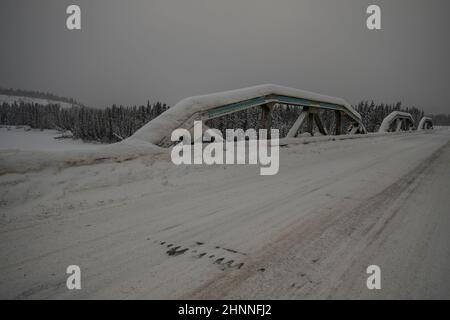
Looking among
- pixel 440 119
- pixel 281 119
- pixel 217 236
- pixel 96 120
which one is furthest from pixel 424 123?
pixel 440 119

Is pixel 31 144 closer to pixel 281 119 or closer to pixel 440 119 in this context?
pixel 281 119

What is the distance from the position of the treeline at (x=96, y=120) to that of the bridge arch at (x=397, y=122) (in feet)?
173

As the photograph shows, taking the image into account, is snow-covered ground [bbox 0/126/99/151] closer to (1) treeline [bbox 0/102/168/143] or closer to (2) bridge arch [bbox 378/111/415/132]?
(2) bridge arch [bbox 378/111/415/132]

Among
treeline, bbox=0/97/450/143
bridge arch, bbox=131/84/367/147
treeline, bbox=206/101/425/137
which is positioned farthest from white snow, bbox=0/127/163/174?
treeline, bbox=0/97/450/143

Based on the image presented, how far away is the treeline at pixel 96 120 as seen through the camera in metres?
68.4

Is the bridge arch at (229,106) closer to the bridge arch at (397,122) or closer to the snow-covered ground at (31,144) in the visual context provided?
the snow-covered ground at (31,144)

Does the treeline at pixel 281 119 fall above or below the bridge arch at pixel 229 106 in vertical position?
above

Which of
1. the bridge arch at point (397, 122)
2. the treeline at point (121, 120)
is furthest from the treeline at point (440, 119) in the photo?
the bridge arch at point (397, 122)

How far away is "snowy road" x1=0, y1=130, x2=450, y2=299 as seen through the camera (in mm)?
1738

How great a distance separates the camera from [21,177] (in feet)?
11.8

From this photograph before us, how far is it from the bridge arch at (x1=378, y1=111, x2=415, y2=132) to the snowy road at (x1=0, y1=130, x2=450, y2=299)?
24.7 meters

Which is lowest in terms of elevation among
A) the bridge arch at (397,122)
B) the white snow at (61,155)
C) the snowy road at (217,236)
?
the snowy road at (217,236)
